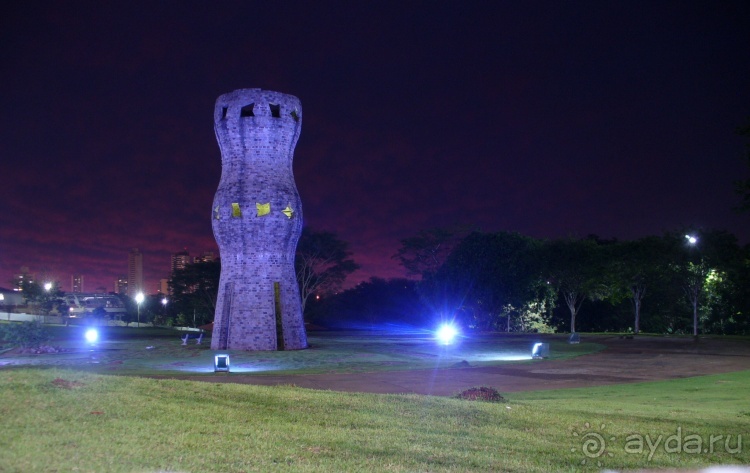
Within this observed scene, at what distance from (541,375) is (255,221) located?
21.0 metres

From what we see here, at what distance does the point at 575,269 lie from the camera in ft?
213

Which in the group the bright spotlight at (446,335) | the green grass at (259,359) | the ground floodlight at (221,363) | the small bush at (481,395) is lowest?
the bright spotlight at (446,335)

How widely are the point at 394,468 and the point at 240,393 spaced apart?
21.0ft

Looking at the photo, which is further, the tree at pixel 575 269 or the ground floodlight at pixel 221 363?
the tree at pixel 575 269

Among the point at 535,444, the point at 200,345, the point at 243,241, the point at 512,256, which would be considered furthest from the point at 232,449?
the point at 512,256

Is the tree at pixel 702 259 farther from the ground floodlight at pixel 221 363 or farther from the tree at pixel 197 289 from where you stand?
the tree at pixel 197 289

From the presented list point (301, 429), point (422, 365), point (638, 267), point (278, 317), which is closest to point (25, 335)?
point (278, 317)

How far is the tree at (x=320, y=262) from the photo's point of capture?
8194cm

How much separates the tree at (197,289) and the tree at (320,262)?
10.5m

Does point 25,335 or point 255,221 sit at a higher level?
point 255,221

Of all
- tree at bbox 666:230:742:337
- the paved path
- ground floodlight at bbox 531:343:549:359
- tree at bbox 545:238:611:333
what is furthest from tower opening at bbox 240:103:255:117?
tree at bbox 545:238:611:333

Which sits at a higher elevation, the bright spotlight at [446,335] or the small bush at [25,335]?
the small bush at [25,335]

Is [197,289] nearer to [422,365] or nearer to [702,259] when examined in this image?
[702,259]

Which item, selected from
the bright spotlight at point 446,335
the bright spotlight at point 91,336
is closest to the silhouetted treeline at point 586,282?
the bright spotlight at point 446,335
